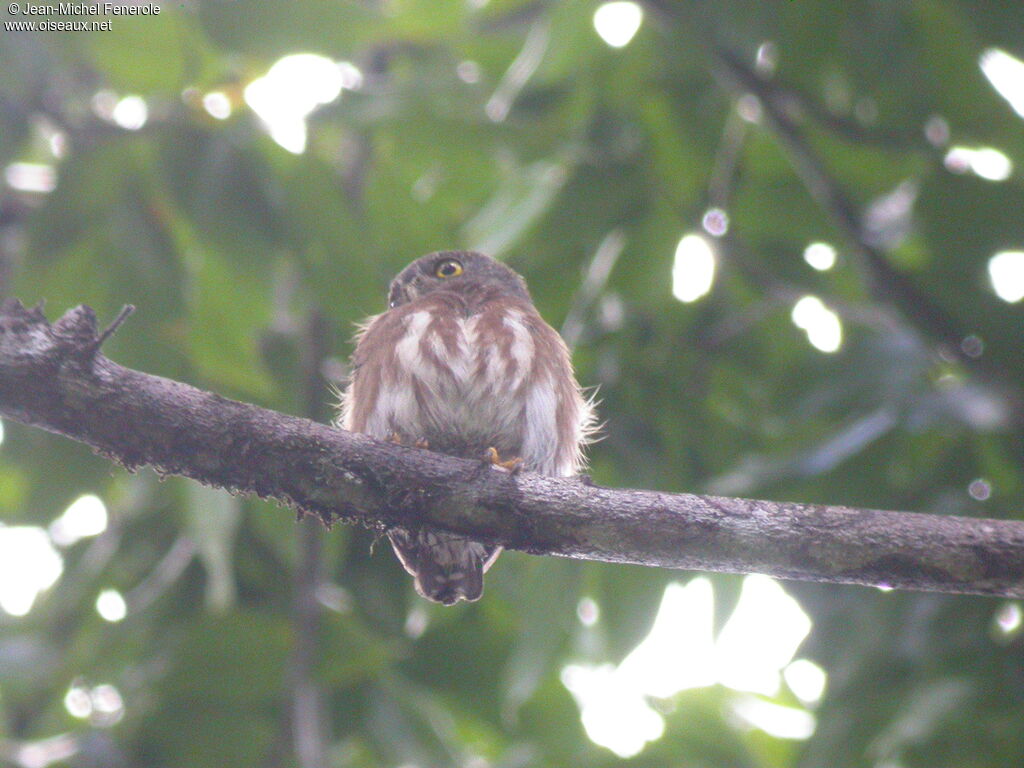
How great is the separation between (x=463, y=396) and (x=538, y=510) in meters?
1.28

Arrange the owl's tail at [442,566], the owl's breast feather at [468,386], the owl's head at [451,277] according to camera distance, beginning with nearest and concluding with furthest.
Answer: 1. the owl's tail at [442,566]
2. the owl's breast feather at [468,386]
3. the owl's head at [451,277]

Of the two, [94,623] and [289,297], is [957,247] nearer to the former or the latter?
[289,297]

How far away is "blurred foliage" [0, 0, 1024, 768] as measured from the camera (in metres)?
4.53

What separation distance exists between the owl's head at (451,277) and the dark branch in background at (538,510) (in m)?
2.05

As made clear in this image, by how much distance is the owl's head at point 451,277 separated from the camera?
4918 mm

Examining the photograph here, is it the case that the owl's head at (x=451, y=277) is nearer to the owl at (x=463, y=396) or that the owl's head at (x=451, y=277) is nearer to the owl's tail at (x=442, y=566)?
the owl at (x=463, y=396)

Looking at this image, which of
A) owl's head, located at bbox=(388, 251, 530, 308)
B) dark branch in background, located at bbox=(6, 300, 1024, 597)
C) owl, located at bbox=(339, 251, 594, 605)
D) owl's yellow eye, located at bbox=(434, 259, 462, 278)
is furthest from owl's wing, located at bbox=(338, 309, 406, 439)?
dark branch in background, located at bbox=(6, 300, 1024, 597)

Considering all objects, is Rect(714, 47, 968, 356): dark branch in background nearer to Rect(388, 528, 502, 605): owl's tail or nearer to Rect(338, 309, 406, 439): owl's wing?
Rect(338, 309, 406, 439): owl's wing

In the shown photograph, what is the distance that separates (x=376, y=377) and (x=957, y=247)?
2.65 m

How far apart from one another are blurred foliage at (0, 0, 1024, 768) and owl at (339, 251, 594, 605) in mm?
434

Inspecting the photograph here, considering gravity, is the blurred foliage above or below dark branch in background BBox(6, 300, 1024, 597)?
above

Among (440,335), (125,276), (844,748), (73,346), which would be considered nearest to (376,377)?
(440,335)

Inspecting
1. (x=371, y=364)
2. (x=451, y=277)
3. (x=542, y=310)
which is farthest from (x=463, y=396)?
(x=542, y=310)

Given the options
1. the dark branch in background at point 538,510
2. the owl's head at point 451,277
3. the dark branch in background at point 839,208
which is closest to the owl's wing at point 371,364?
the owl's head at point 451,277
